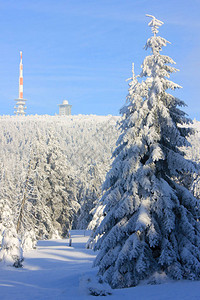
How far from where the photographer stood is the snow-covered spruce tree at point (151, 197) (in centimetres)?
1419

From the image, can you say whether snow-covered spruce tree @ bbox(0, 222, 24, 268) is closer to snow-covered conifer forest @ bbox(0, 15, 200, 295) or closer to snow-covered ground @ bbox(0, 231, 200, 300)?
snow-covered ground @ bbox(0, 231, 200, 300)

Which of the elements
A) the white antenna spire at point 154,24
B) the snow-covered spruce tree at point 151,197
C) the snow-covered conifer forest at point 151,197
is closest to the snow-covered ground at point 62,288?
the snow-covered conifer forest at point 151,197

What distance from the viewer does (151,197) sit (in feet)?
49.3

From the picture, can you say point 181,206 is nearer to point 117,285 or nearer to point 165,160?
point 165,160

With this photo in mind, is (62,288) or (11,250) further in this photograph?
(11,250)

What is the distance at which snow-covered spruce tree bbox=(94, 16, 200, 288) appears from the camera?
14.2m

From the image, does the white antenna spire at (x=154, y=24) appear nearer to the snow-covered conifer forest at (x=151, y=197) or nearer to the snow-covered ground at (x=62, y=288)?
the snow-covered conifer forest at (x=151, y=197)

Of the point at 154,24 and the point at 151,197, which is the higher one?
→ the point at 154,24

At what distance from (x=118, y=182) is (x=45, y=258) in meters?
13.2

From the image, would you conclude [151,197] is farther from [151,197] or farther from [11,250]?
→ [11,250]

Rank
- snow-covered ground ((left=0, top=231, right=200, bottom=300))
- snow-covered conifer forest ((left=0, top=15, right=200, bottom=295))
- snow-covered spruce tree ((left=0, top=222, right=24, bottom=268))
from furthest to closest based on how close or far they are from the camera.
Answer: snow-covered spruce tree ((left=0, top=222, right=24, bottom=268))
snow-covered conifer forest ((left=0, top=15, right=200, bottom=295))
snow-covered ground ((left=0, top=231, right=200, bottom=300))

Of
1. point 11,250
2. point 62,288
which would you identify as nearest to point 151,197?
point 62,288

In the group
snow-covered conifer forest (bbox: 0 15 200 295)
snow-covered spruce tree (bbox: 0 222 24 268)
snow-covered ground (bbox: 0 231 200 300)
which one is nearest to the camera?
snow-covered ground (bbox: 0 231 200 300)

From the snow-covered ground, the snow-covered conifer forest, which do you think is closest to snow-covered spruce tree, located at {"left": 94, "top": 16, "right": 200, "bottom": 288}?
the snow-covered conifer forest
